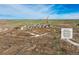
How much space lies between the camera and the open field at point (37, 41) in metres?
1.38

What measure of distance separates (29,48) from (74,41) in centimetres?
41

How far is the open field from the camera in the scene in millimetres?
1376

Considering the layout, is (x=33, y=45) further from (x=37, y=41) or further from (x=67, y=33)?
(x=67, y=33)

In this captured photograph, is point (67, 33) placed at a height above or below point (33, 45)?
above

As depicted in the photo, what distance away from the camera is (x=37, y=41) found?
138 centimetres

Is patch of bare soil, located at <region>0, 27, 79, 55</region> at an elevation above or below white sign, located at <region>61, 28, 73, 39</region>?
below

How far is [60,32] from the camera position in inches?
54.5

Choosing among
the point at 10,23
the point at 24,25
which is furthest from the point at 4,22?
the point at 24,25

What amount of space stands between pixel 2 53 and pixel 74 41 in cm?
66

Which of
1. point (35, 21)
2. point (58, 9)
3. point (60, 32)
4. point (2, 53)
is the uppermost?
point (58, 9)

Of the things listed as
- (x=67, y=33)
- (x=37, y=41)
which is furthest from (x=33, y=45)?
(x=67, y=33)

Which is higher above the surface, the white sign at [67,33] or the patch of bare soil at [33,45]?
the white sign at [67,33]

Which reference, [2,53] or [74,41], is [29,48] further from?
[74,41]
